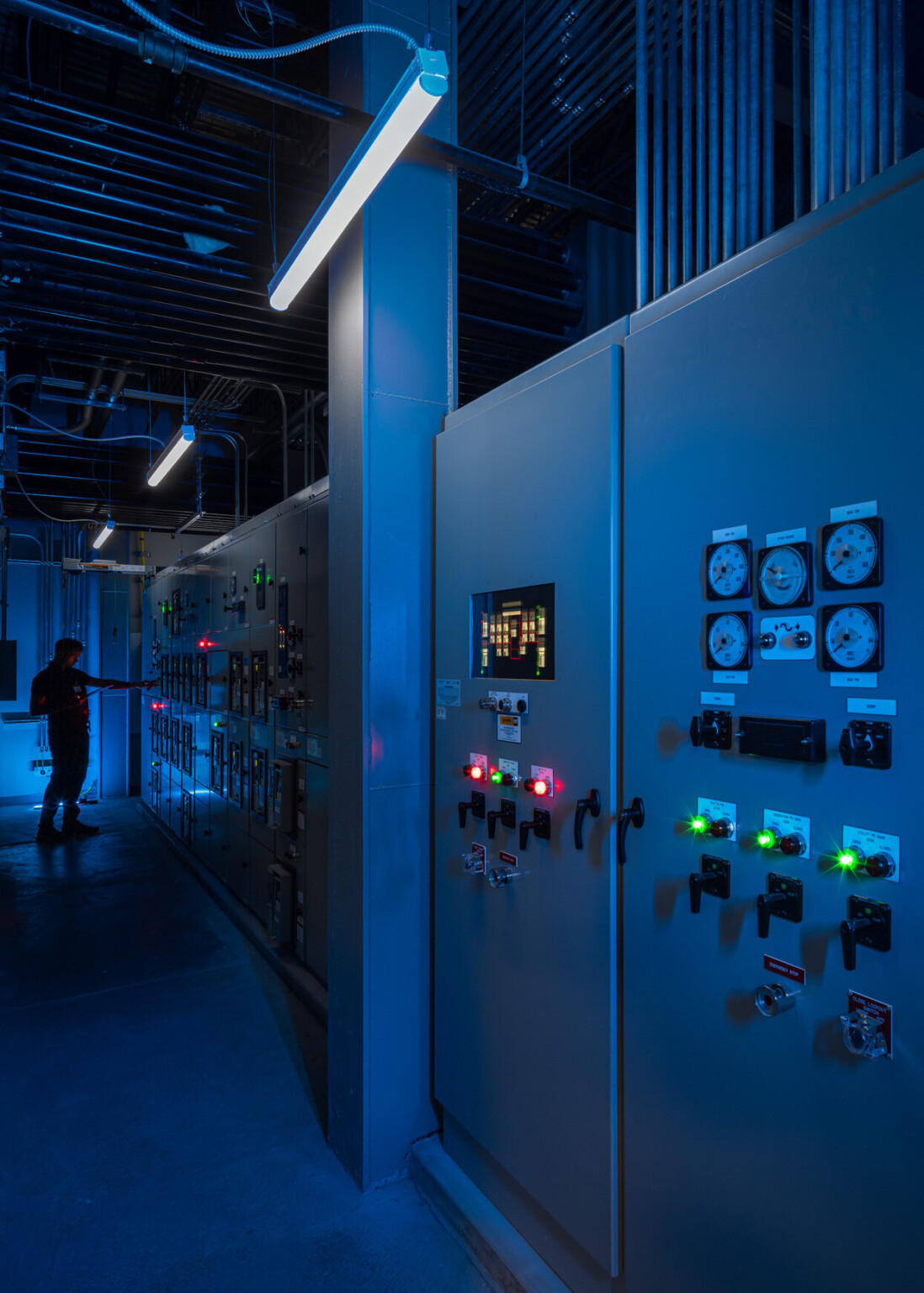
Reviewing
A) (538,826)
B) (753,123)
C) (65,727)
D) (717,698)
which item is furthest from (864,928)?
(65,727)

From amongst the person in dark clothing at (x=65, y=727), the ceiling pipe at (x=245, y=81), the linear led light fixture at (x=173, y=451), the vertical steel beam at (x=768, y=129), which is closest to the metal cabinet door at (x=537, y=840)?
the vertical steel beam at (x=768, y=129)

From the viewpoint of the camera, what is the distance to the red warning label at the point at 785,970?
4.31 feet

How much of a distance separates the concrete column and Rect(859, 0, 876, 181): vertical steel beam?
1.47 metres

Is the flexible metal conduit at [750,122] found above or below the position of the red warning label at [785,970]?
above

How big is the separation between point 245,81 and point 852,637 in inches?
87.5

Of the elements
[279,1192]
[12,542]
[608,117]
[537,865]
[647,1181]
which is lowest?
[279,1192]

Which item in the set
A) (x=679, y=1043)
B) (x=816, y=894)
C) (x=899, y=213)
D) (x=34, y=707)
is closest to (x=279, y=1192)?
(x=679, y=1043)

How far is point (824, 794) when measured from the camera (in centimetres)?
128

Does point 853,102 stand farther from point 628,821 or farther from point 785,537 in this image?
point 628,821

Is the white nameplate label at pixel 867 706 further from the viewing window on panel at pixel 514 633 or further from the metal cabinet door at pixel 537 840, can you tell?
the viewing window on panel at pixel 514 633

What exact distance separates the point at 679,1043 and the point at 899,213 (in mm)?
1595

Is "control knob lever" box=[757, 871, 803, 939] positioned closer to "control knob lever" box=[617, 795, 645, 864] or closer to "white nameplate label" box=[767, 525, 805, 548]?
"control knob lever" box=[617, 795, 645, 864]

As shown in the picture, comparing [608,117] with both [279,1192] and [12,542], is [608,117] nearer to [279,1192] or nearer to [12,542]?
[279,1192]

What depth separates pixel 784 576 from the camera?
4.39 feet
